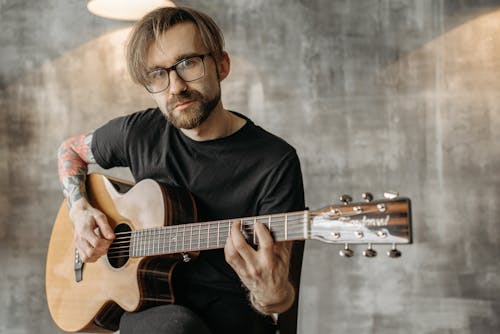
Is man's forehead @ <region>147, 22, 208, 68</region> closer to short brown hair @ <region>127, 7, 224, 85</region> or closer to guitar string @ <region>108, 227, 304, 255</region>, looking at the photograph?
short brown hair @ <region>127, 7, 224, 85</region>

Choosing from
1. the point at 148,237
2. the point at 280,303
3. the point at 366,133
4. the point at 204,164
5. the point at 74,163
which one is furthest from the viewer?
the point at 366,133

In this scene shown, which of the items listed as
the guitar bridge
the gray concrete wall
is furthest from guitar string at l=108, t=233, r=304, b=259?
the gray concrete wall

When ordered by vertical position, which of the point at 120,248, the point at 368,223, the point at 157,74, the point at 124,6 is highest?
the point at 124,6

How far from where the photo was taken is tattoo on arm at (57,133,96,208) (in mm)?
2137

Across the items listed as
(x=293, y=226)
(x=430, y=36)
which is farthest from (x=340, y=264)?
(x=293, y=226)

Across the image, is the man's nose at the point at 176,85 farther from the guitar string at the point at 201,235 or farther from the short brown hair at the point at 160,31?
the guitar string at the point at 201,235

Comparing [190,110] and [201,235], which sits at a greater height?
[190,110]

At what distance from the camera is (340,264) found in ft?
10.8

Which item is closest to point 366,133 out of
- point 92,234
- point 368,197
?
point 92,234

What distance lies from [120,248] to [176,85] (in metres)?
0.54

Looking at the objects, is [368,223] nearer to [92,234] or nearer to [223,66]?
[223,66]

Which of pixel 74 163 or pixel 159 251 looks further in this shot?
pixel 74 163

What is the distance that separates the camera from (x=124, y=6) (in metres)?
2.90

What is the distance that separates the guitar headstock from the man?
A: 0.34 metres
